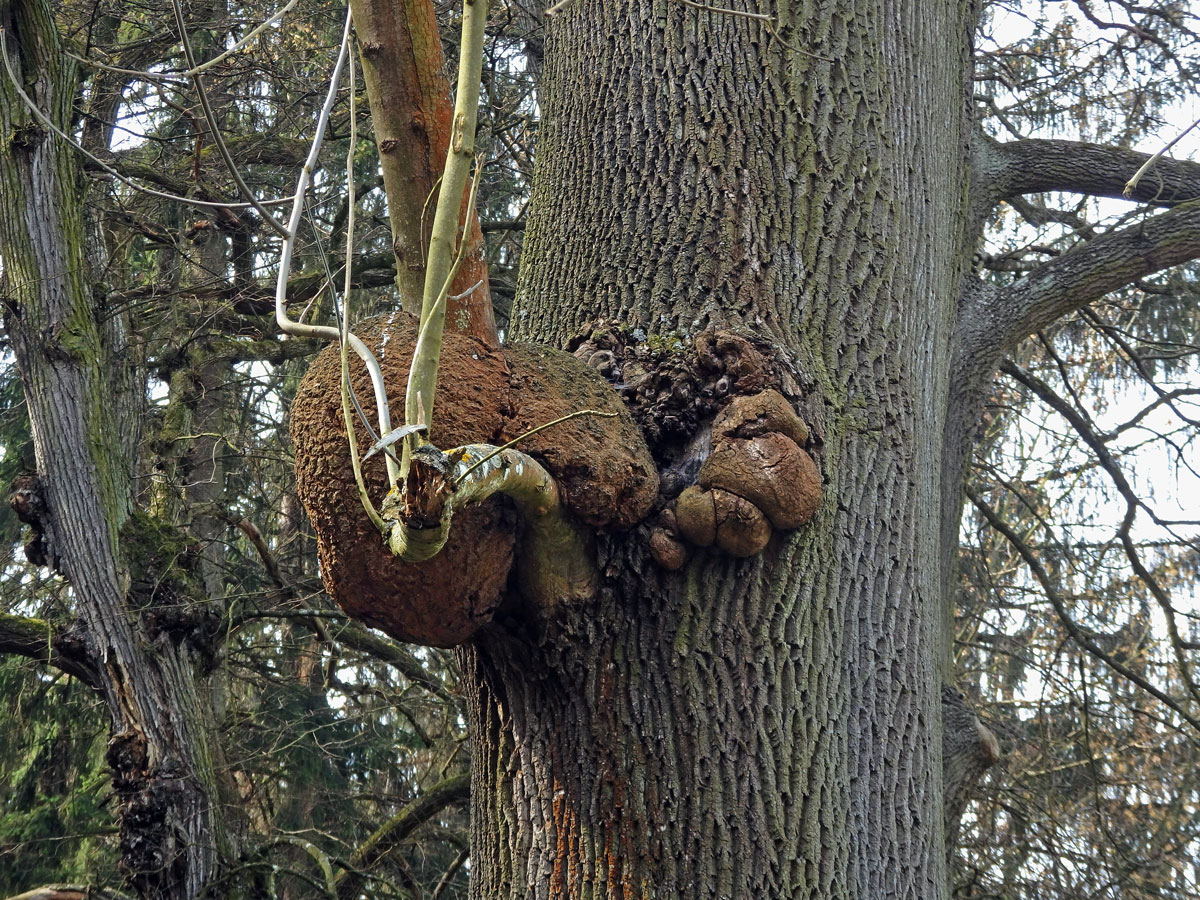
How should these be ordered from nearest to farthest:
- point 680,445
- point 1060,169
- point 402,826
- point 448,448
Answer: point 448,448, point 680,445, point 1060,169, point 402,826

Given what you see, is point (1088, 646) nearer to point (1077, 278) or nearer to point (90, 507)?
point (1077, 278)

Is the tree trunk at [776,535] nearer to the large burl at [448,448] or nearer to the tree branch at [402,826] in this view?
the large burl at [448,448]

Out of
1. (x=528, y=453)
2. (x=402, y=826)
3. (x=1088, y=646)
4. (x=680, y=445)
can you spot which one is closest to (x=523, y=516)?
(x=528, y=453)

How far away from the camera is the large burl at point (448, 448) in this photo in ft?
5.67

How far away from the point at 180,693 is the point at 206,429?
9.21ft

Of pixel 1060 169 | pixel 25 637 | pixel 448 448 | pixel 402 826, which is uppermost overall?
pixel 1060 169

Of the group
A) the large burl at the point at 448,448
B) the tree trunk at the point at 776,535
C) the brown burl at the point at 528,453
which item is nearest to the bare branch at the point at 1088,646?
the tree trunk at the point at 776,535

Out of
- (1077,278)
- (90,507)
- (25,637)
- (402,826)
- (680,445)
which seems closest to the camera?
(680,445)

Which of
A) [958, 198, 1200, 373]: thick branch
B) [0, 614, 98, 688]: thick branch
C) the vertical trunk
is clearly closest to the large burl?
[958, 198, 1200, 373]: thick branch

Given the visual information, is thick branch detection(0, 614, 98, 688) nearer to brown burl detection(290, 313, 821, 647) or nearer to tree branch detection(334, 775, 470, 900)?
tree branch detection(334, 775, 470, 900)

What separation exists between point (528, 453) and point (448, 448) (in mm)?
166

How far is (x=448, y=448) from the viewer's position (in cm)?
175

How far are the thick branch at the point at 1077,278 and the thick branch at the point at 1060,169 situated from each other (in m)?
0.14

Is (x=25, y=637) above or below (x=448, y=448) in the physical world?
below
